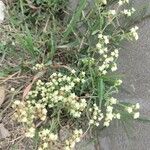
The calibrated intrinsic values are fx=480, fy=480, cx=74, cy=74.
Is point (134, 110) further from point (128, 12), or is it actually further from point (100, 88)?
point (128, 12)

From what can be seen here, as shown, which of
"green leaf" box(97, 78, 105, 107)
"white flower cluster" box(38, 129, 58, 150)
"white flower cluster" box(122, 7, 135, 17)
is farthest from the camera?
"white flower cluster" box(122, 7, 135, 17)

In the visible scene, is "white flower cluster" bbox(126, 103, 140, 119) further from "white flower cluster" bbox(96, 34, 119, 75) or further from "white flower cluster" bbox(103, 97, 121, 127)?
"white flower cluster" bbox(96, 34, 119, 75)

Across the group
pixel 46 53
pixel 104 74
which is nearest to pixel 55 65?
pixel 46 53

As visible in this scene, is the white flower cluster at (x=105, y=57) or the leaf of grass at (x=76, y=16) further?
the leaf of grass at (x=76, y=16)

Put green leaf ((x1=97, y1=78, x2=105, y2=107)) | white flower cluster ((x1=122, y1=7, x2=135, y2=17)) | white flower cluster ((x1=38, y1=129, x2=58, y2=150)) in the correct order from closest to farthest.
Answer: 1. white flower cluster ((x1=38, y1=129, x2=58, y2=150))
2. green leaf ((x1=97, y1=78, x2=105, y2=107))
3. white flower cluster ((x1=122, y1=7, x2=135, y2=17))

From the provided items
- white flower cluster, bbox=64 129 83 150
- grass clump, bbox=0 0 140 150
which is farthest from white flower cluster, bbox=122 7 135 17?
white flower cluster, bbox=64 129 83 150

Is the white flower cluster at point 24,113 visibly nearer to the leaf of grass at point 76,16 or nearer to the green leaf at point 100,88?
the green leaf at point 100,88

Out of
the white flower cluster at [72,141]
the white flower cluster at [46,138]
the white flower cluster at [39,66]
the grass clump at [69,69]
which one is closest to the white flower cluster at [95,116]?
the grass clump at [69,69]

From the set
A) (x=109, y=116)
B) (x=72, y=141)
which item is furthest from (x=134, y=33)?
(x=72, y=141)
